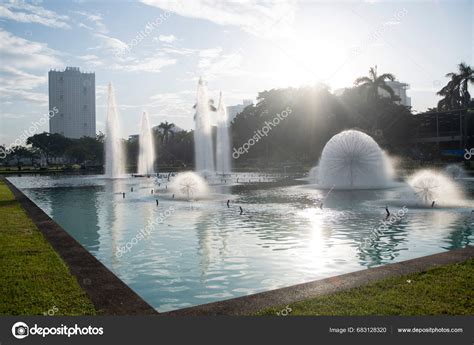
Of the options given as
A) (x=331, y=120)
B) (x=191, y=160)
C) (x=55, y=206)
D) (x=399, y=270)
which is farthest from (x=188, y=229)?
(x=191, y=160)

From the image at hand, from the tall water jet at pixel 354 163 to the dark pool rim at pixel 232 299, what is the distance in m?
21.9

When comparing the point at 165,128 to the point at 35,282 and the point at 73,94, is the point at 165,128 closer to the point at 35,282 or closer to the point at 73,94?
the point at 73,94

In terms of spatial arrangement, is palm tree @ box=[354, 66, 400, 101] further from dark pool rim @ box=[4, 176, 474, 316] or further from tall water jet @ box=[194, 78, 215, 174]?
dark pool rim @ box=[4, 176, 474, 316]

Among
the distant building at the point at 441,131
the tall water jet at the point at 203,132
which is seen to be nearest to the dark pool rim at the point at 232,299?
the tall water jet at the point at 203,132

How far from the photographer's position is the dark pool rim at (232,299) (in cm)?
760

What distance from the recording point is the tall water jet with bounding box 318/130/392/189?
33500 mm

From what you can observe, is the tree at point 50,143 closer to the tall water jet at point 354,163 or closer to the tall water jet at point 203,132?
the tall water jet at point 203,132

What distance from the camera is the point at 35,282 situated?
9117 mm

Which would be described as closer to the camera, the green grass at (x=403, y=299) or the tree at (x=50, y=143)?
the green grass at (x=403, y=299)

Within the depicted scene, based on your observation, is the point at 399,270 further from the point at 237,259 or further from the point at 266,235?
the point at 266,235

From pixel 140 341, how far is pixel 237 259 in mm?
5844

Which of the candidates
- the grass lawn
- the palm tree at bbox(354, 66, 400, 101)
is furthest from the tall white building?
the grass lawn

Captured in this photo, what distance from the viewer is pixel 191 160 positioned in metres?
104

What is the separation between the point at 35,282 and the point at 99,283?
130 cm
